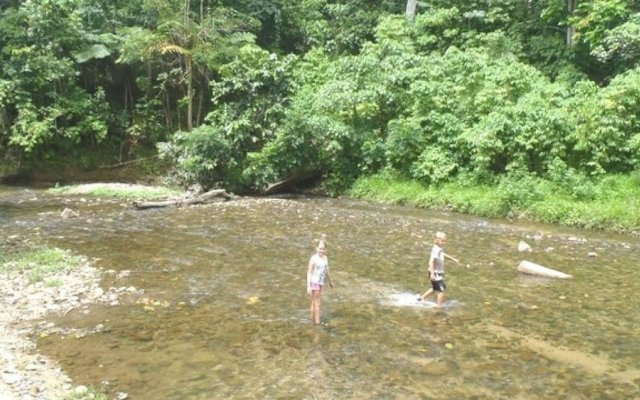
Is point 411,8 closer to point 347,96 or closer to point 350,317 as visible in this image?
point 347,96

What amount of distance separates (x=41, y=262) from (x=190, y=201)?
1032 centimetres

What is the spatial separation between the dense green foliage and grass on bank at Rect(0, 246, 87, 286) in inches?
458

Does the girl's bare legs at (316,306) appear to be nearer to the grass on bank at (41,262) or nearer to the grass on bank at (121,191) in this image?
the grass on bank at (41,262)

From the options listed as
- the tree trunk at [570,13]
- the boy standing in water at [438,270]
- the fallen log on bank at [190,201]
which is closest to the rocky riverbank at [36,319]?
the boy standing in water at [438,270]

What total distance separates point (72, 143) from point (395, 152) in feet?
53.2

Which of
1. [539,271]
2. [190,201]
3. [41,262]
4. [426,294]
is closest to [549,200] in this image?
[539,271]

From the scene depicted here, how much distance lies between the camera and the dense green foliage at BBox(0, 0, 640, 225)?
876 inches

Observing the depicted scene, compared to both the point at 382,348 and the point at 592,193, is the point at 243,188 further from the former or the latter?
the point at 382,348

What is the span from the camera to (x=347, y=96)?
2597cm

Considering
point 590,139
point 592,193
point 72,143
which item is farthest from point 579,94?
point 72,143

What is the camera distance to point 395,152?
25.4 m

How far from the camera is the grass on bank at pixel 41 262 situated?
12.2 metres

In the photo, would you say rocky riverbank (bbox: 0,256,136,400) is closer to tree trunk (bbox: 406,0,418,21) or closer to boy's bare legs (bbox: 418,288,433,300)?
boy's bare legs (bbox: 418,288,433,300)

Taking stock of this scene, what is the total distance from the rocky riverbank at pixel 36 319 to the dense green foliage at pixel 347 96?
13642 mm
